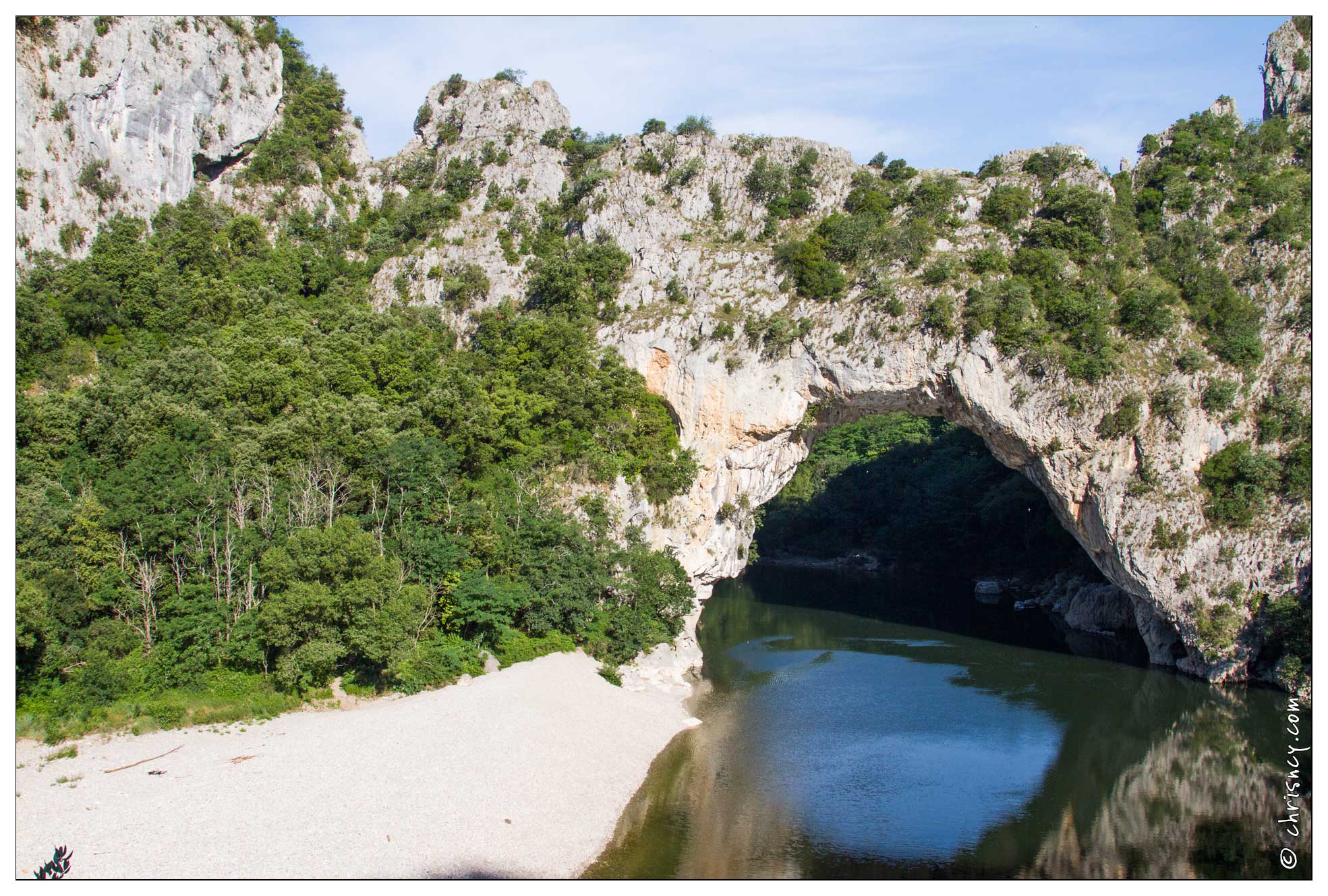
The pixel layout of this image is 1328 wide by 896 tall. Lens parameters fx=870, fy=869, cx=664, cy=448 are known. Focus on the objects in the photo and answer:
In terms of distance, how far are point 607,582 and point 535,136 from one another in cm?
3090

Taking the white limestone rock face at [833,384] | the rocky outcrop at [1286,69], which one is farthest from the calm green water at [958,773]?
the rocky outcrop at [1286,69]

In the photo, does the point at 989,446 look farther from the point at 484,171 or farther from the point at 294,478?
the point at 484,171

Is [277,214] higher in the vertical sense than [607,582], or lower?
higher

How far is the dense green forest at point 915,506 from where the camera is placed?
57.4 m

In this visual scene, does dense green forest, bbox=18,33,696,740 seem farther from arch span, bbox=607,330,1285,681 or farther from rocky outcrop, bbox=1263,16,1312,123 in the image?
rocky outcrop, bbox=1263,16,1312,123

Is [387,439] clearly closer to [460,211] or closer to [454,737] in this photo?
[454,737]

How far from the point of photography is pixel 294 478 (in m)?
31.8

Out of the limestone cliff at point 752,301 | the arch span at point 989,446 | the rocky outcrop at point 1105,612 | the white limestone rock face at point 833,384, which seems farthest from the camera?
the rocky outcrop at point 1105,612

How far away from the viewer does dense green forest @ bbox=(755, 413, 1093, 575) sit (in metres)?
57.4

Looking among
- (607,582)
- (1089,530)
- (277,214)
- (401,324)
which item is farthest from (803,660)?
(277,214)

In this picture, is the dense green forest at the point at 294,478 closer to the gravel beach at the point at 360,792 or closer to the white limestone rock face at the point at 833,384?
the white limestone rock face at the point at 833,384

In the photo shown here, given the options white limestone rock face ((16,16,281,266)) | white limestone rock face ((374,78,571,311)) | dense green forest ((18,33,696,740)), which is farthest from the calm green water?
white limestone rock face ((16,16,281,266))

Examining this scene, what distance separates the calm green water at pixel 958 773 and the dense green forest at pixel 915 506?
18.4 m

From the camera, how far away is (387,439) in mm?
34125
